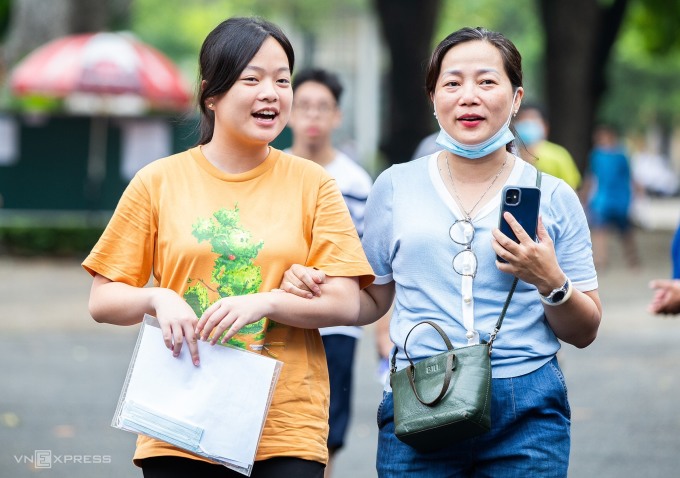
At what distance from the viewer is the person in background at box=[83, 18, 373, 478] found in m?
3.32

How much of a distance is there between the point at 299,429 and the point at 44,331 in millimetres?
9346

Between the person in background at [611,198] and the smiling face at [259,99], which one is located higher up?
the smiling face at [259,99]

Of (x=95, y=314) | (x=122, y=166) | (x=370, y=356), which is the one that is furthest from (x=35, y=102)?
(x=95, y=314)

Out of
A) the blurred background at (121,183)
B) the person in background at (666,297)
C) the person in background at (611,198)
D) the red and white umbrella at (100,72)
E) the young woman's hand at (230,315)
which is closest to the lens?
the young woman's hand at (230,315)

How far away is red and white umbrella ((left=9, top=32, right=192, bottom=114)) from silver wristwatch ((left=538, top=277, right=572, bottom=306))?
49.7 feet

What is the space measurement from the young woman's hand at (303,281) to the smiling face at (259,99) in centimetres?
38

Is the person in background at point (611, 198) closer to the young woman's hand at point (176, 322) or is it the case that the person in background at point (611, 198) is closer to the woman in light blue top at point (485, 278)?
the woman in light blue top at point (485, 278)

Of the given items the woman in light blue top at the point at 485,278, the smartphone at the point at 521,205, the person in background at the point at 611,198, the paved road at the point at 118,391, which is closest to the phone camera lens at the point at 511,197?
the smartphone at the point at 521,205

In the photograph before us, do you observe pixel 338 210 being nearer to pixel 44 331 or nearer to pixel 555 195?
pixel 555 195

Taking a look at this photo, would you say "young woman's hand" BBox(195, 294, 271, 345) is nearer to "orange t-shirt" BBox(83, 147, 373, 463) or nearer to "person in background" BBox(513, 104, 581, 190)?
"orange t-shirt" BBox(83, 147, 373, 463)

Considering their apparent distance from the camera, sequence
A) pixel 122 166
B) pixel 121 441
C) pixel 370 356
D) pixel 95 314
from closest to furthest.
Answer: pixel 95 314 < pixel 121 441 < pixel 370 356 < pixel 122 166

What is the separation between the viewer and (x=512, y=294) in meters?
3.32

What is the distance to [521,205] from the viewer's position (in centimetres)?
318

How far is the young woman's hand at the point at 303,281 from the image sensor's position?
327 centimetres
